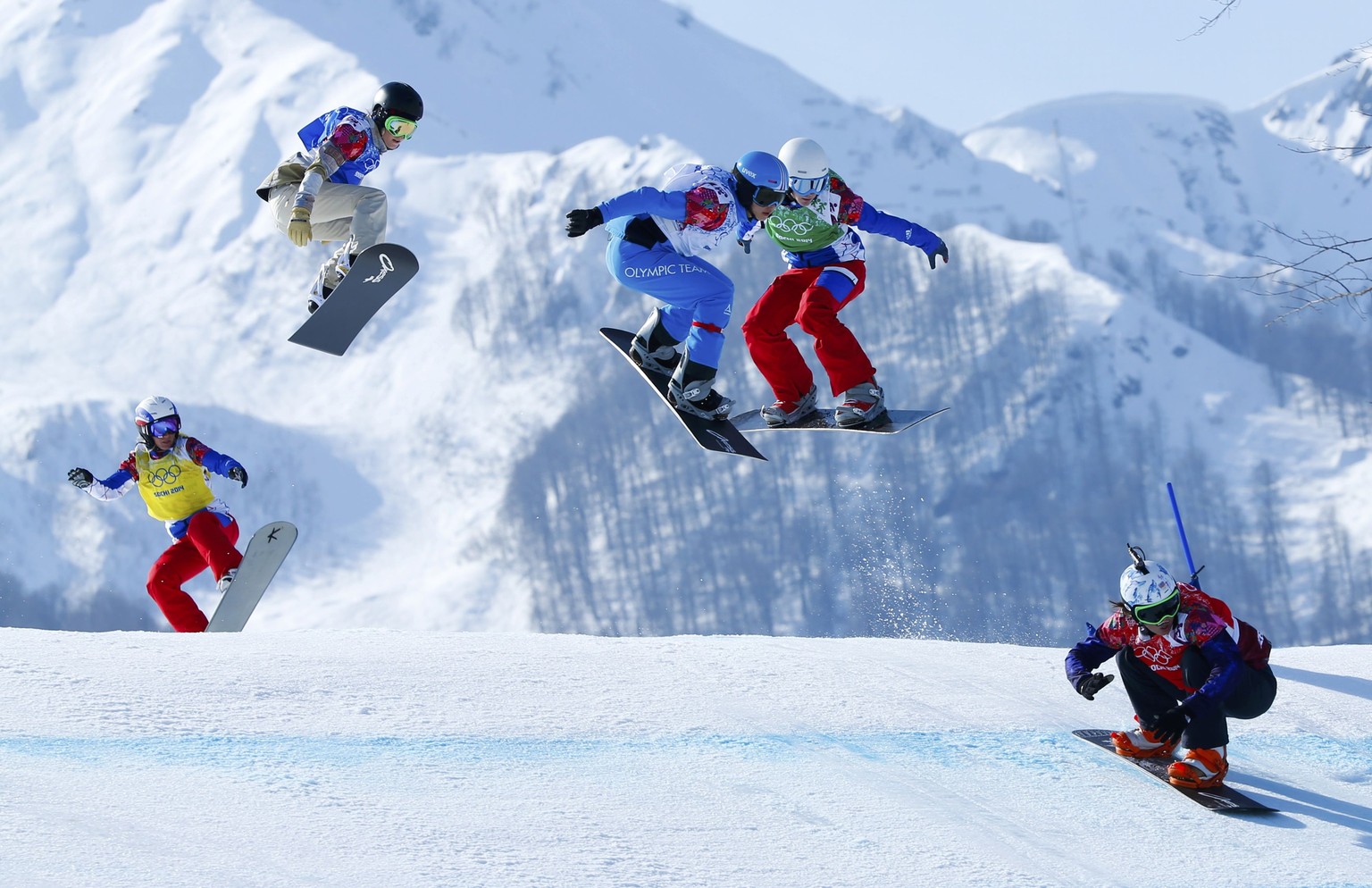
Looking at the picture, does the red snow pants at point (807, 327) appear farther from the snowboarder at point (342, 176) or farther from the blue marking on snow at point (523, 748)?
the blue marking on snow at point (523, 748)

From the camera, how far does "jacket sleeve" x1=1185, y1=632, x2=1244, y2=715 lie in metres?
6.26

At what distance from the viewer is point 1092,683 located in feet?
20.6

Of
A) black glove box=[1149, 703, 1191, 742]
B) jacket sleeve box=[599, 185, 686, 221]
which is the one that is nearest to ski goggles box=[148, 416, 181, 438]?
jacket sleeve box=[599, 185, 686, 221]

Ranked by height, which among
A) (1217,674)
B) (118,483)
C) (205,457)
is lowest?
(118,483)

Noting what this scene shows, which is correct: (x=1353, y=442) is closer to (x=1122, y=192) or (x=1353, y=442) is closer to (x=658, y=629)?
(x=658, y=629)

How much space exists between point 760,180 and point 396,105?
2.46 m

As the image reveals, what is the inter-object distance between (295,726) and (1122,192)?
542 feet

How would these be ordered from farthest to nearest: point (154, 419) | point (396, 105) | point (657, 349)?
point (154, 419)
point (657, 349)
point (396, 105)

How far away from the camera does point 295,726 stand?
5.86 m

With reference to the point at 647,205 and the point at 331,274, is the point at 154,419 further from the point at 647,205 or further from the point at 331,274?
the point at 647,205

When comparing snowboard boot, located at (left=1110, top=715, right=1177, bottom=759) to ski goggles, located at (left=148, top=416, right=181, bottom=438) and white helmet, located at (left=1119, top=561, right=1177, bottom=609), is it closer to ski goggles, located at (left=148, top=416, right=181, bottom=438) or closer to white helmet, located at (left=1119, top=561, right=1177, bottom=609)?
white helmet, located at (left=1119, top=561, right=1177, bottom=609)

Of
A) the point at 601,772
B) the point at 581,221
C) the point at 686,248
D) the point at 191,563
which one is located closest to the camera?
the point at 601,772

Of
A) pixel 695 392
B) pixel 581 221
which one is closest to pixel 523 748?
pixel 581 221

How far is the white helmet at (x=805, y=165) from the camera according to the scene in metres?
8.40
